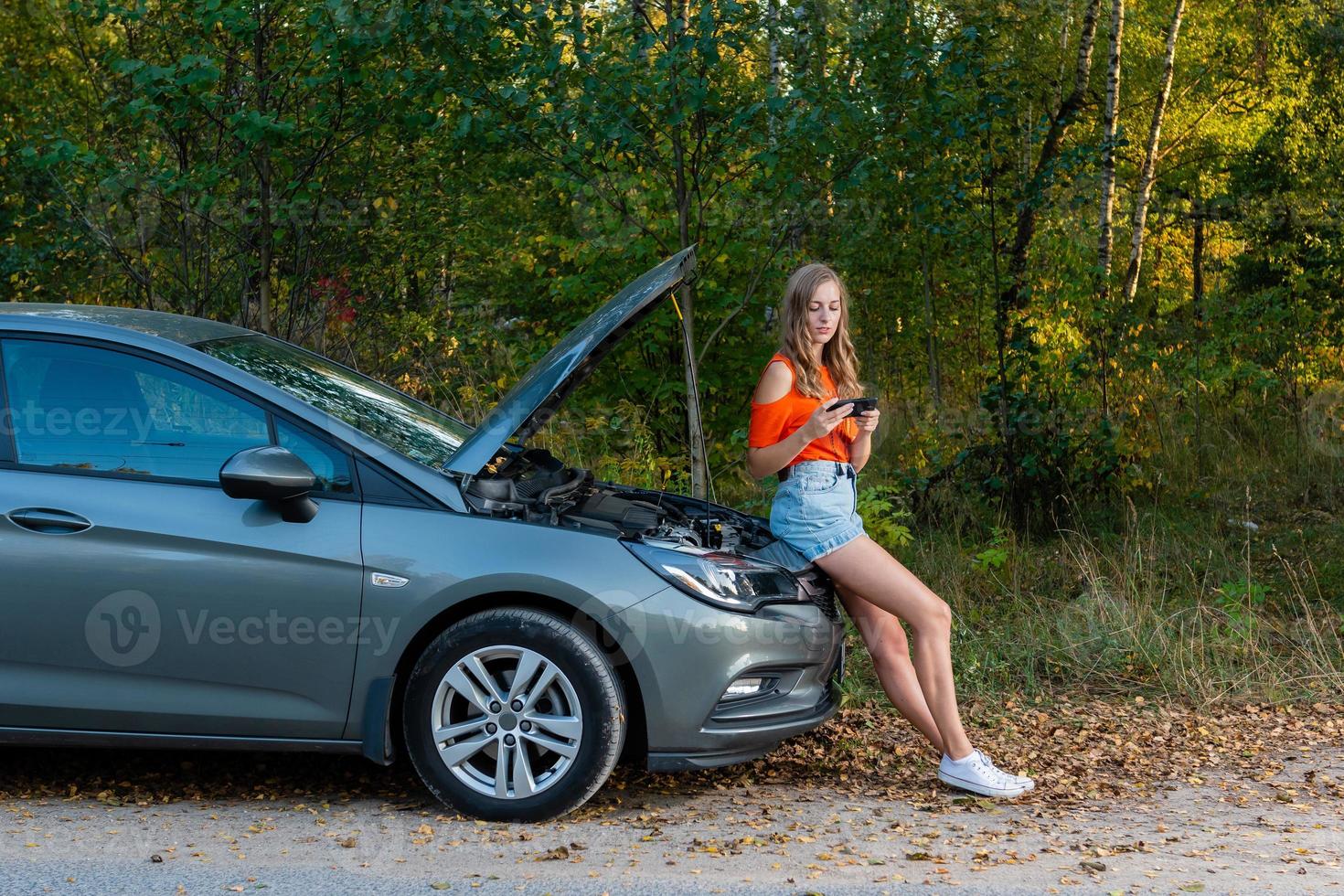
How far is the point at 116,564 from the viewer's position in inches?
166

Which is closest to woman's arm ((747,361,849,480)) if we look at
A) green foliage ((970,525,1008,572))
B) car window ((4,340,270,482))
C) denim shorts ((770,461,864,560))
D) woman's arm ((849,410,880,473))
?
denim shorts ((770,461,864,560))

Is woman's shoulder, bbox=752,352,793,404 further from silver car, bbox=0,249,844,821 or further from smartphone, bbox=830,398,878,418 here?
silver car, bbox=0,249,844,821

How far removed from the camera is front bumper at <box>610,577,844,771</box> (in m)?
4.23

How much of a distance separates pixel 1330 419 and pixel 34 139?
38.3 feet

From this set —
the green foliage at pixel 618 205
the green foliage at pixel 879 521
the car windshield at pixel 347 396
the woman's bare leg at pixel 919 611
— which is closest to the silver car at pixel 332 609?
the car windshield at pixel 347 396

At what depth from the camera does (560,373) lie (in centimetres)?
454

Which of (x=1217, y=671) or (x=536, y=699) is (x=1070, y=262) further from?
(x=536, y=699)

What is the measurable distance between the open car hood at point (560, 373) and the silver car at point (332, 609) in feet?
0.07

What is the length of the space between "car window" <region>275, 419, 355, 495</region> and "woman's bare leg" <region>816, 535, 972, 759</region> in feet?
5.71

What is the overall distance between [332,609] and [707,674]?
1.24 metres

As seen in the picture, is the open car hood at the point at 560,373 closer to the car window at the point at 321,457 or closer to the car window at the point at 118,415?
the car window at the point at 321,457

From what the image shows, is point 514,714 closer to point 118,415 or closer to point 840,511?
point 840,511

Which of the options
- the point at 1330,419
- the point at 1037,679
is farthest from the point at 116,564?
the point at 1330,419

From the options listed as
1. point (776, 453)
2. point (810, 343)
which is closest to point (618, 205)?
point (810, 343)
